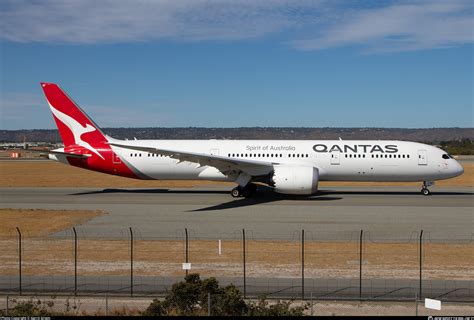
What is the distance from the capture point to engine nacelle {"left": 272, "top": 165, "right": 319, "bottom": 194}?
31.4m

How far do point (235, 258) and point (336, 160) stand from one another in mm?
18247

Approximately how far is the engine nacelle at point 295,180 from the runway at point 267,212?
0.80 m

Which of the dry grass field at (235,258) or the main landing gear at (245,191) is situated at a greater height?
the main landing gear at (245,191)

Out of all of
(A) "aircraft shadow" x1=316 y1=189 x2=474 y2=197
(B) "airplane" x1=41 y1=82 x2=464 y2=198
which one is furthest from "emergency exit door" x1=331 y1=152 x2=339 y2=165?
(A) "aircraft shadow" x1=316 y1=189 x2=474 y2=197

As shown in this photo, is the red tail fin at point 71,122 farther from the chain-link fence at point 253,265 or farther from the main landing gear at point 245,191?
the chain-link fence at point 253,265

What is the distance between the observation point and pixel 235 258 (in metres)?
17.7

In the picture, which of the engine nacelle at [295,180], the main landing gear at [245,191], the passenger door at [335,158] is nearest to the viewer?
the engine nacelle at [295,180]

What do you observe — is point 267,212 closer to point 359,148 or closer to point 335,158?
point 335,158

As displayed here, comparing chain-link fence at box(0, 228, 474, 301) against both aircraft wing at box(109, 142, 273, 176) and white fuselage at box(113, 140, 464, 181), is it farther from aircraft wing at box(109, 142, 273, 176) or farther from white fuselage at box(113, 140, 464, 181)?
white fuselage at box(113, 140, 464, 181)

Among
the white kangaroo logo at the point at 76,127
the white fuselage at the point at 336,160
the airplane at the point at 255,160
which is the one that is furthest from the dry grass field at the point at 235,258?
the white kangaroo logo at the point at 76,127

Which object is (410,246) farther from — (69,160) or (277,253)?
Result: (69,160)

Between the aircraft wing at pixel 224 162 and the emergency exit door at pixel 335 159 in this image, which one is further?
the emergency exit door at pixel 335 159

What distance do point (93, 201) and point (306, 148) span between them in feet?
46.1

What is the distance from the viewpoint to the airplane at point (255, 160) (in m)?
32.7
